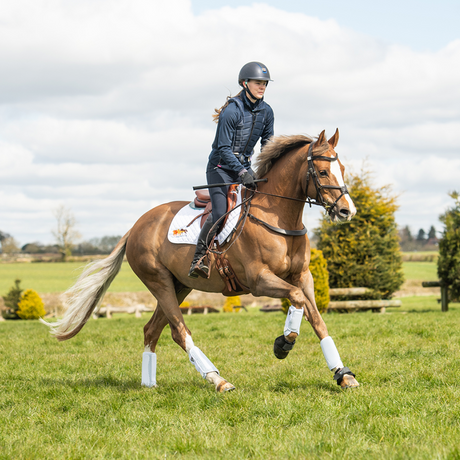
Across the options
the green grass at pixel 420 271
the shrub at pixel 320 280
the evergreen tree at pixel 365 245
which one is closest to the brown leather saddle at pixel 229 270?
the shrub at pixel 320 280

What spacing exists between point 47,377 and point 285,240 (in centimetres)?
430

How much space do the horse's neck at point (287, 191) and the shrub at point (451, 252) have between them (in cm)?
1363

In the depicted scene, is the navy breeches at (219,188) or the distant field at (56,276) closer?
the navy breeches at (219,188)

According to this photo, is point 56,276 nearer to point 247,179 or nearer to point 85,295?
point 85,295

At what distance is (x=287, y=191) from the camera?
6.18 m

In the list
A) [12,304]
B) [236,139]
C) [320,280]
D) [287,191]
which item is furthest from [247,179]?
[12,304]

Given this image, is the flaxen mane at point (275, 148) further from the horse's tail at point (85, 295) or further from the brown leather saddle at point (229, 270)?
the horse's tail at point (85, 295)

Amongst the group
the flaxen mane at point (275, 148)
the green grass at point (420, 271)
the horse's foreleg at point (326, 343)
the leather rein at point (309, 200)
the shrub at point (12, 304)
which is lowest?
the shrub at point (12, 304)

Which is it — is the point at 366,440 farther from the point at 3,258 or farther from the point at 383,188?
the point at 3,258

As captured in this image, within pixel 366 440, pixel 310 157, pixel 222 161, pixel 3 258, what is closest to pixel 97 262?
pixel 222 161

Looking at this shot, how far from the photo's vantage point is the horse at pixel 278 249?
5770mm

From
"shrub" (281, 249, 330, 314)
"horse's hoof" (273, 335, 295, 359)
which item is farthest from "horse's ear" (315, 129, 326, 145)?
"shrub" (281, 249, 330, 314)

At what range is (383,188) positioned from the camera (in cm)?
1831

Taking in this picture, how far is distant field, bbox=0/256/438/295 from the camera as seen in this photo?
47.0m
